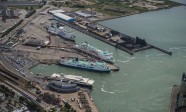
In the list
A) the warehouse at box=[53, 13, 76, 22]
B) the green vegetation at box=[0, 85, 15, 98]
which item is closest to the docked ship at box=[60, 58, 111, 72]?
the green vegetation at box=[0, 85, 15, 98]

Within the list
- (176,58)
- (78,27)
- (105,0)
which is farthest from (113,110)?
(105,0)

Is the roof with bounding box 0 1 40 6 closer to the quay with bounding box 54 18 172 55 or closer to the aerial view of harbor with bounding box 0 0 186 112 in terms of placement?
the aerial view of harbor with bounding box 0 0 186 112

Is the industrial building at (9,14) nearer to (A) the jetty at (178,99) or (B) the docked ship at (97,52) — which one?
(B) the docked ship at (97,52)

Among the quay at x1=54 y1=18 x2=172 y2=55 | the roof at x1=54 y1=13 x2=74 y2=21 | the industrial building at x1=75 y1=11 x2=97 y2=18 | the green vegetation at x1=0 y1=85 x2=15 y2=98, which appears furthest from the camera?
the industrial building at x1=75 y1=11 x2=97 y2=18

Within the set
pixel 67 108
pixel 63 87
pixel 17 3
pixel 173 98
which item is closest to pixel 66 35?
pixel 63 87

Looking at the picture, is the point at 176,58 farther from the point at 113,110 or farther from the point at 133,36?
the point at 113,110

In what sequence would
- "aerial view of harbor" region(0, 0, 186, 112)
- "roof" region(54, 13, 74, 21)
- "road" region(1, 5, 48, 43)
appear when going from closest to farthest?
"aerial view of harbor" region(0, 0, 186, 112) → "road" region(1, 5, 48, 43) → "roof" region(54, 13, 74, 21)

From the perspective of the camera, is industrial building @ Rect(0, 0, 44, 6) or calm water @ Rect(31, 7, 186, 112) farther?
industrial building @ Rect(0, 0, 44, 6)

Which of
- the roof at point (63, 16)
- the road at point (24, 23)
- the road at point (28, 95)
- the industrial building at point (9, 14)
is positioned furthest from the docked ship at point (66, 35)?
the road at point (28, 95)
